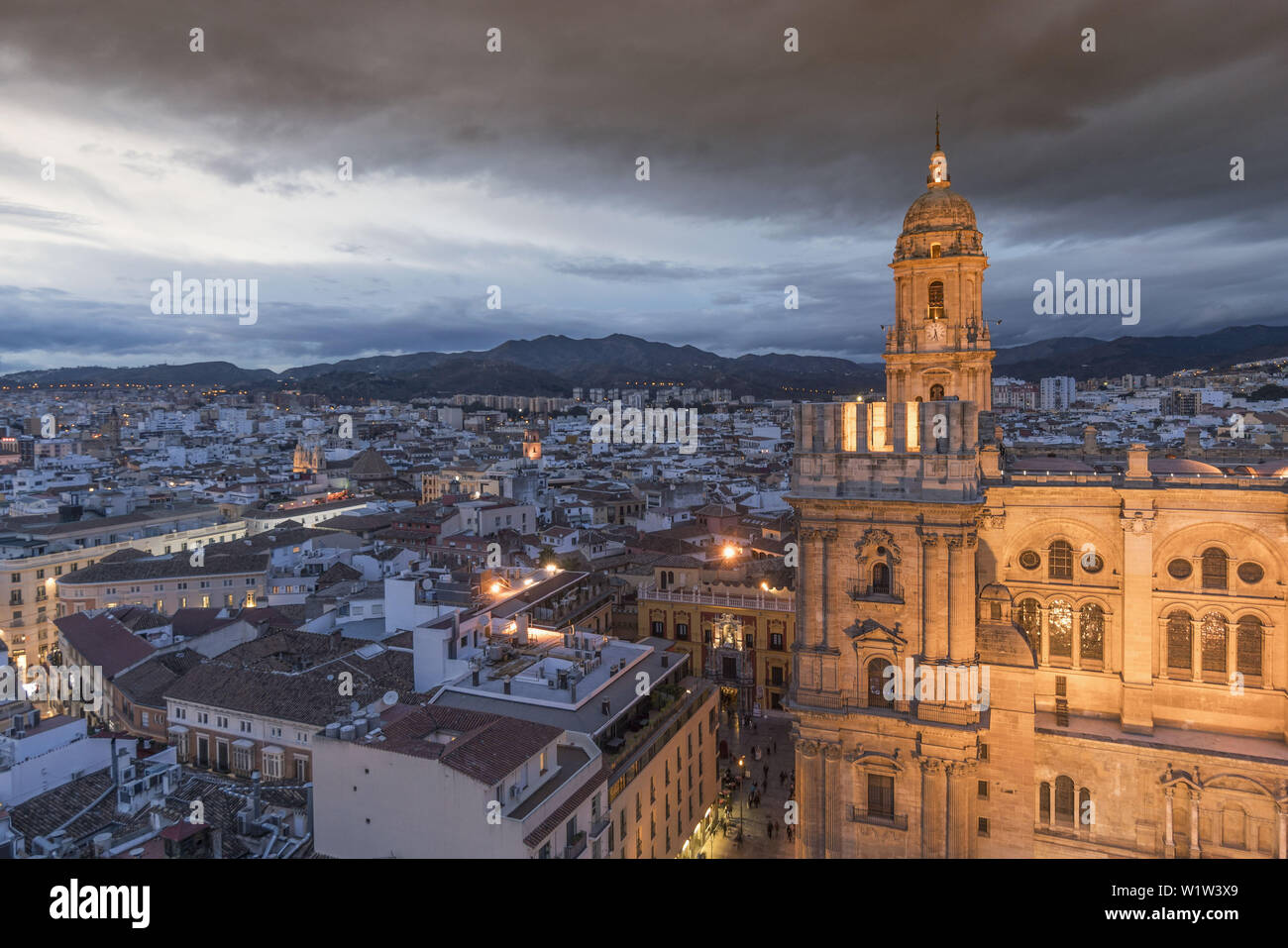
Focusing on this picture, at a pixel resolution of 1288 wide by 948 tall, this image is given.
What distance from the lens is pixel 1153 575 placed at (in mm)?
22828

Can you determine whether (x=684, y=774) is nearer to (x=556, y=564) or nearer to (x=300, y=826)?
(x=300, y=826)

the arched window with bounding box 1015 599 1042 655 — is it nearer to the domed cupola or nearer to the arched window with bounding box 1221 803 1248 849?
the arched window with bounding box 1221 803 1248 849

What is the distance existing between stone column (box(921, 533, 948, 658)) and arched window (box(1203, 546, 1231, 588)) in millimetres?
7445

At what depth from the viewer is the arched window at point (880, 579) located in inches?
891

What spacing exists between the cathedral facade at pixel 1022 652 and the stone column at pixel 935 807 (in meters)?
0.05

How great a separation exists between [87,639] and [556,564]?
25.7 metres

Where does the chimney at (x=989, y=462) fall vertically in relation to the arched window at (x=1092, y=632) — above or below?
above

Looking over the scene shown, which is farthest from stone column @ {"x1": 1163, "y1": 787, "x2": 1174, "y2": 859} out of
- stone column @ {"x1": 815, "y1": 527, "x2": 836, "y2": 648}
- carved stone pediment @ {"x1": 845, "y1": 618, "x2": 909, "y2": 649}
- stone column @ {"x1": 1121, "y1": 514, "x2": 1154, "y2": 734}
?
stone column @ {"x1": 815, "y1": 527, "x2": 836, "y2": 648}

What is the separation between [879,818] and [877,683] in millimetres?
3704

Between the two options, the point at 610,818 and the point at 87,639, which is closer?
the point at 610,818

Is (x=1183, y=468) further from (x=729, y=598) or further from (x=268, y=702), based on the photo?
(x=268, y=702)

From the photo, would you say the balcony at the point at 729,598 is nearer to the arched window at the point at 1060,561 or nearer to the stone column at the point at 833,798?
the arched window at the point at 1060,561

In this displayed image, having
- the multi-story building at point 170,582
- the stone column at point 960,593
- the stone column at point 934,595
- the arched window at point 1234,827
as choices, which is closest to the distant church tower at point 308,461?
the multi-story building at point 170,582
